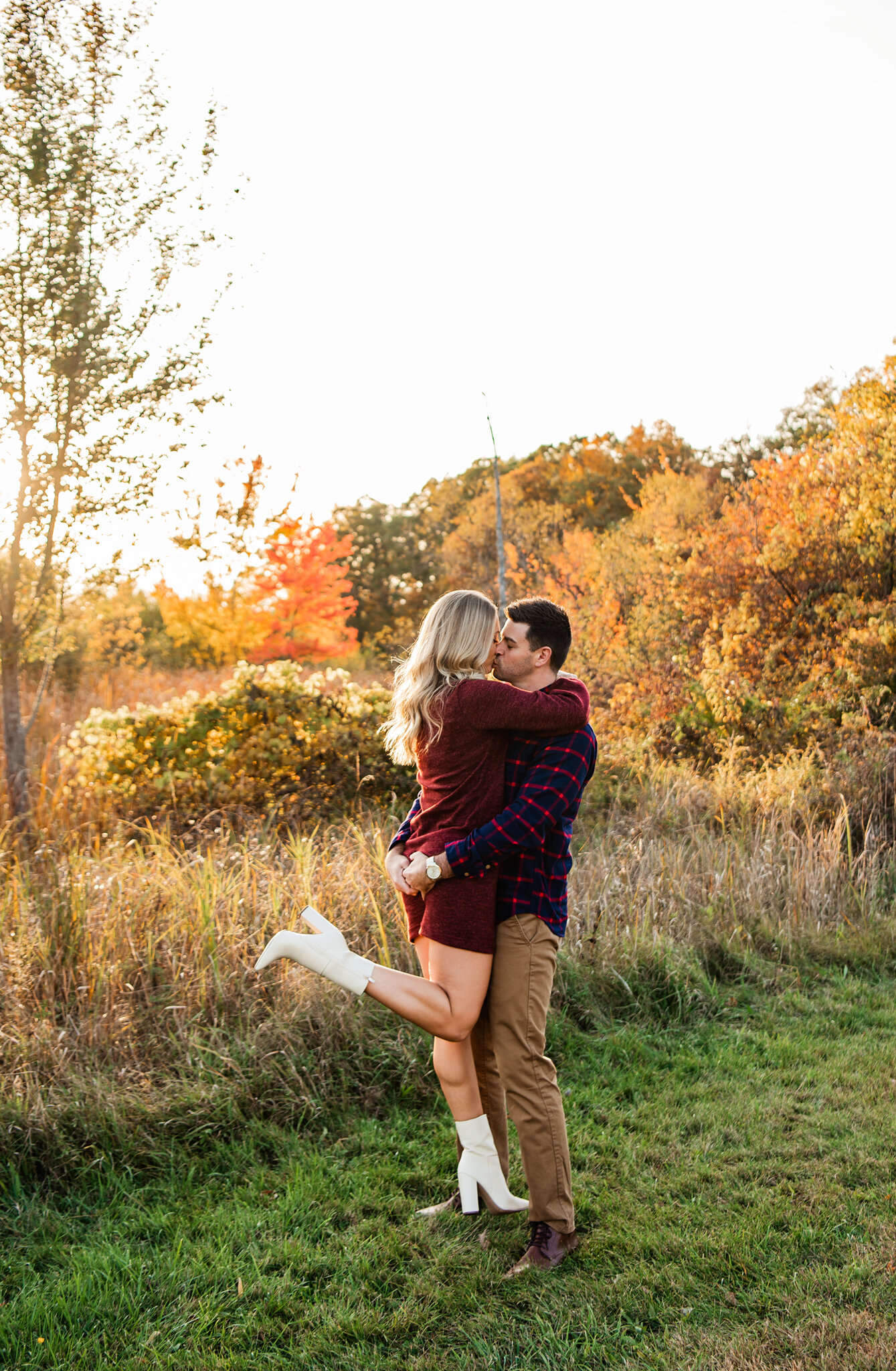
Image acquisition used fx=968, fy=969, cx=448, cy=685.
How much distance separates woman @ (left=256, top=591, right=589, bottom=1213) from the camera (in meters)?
2.73

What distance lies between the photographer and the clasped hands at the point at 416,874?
8.96 ft

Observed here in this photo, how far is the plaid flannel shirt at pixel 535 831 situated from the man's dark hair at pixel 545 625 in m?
0.26

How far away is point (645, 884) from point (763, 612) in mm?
5453

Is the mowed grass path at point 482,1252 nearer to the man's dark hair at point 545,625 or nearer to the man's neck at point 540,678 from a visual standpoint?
the man's neck at point 540,678

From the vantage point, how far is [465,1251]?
9.16ft

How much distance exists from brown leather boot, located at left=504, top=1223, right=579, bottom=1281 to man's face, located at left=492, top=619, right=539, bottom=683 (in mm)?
1569

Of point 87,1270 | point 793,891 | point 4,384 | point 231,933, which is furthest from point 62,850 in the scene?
point 793,891

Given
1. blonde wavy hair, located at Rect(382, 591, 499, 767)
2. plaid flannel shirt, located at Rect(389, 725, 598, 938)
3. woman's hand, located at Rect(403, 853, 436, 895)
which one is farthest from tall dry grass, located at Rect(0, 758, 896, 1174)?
blonde wavy hair, located at Rect(382, 591, 499, 767)

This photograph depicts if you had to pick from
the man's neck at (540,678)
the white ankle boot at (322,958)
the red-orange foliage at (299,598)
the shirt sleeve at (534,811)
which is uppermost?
the red-orange foliage at (299,598)

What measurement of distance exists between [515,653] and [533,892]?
0.70 meters

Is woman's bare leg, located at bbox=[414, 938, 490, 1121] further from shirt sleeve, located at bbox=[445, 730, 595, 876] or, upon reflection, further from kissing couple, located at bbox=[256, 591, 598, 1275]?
shirt sleeve, located at bbox=[445, 730, 595, 876]

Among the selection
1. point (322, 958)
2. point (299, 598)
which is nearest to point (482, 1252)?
point (322, 958)

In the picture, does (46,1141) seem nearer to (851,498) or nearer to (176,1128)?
(176,1128)

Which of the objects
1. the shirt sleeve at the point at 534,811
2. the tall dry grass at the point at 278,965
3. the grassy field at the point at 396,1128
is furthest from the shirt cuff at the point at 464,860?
the tall dry grass at the point at 278,965
